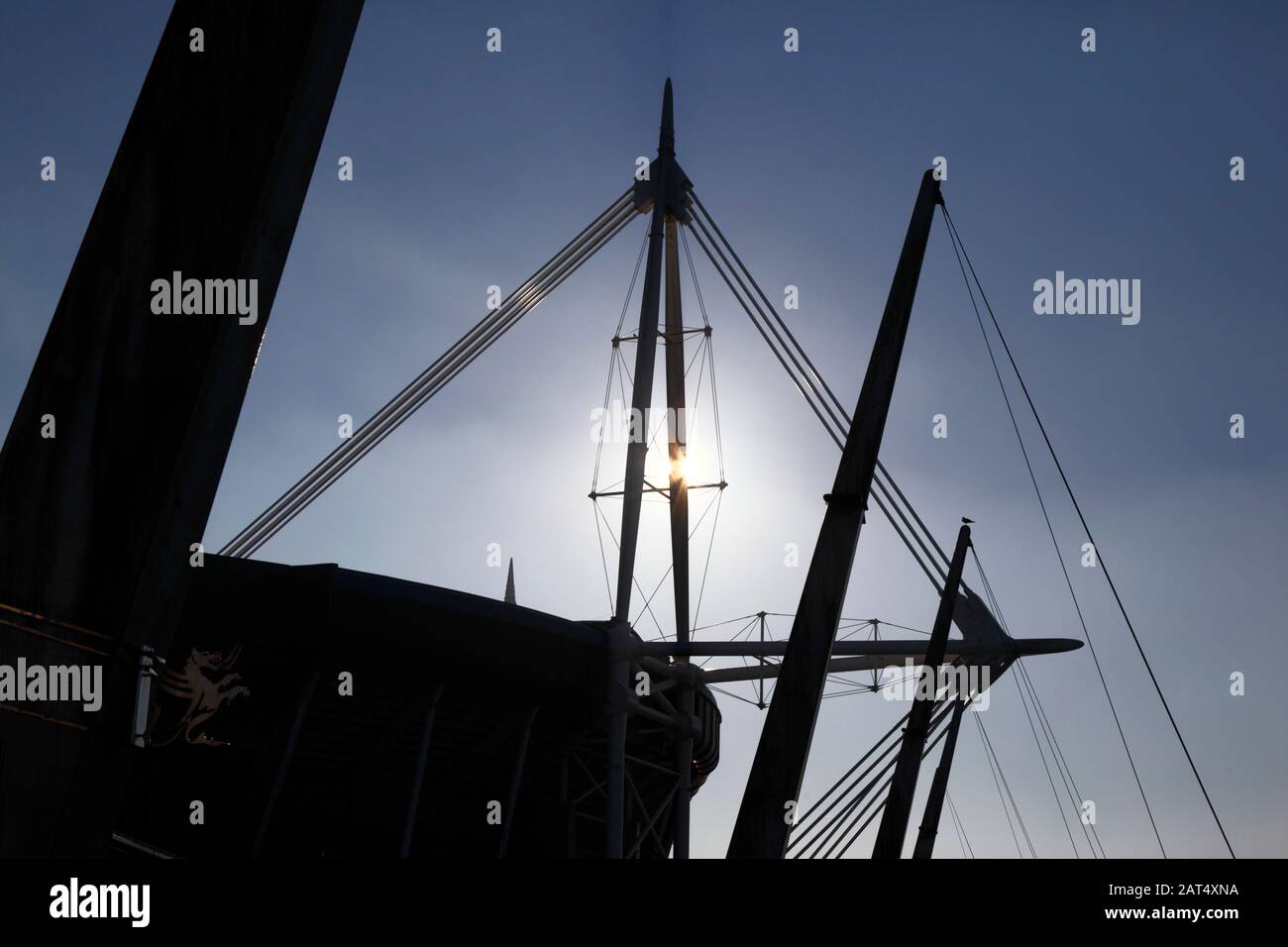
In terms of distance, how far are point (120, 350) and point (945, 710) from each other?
20853mm

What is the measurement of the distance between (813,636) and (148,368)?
5.47 meters

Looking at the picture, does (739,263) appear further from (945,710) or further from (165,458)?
(165,458)

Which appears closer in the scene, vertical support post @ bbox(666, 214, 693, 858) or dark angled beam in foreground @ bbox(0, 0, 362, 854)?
dark angled beam in foreground @ bbox(0, 0, 362, 854)

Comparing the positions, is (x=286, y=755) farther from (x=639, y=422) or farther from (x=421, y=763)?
(x=639, y=422)

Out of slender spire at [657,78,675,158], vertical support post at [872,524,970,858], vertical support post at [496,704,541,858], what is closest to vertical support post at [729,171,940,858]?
vertical support post at [872,524,970,858]

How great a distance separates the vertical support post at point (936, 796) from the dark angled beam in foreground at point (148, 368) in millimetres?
24061

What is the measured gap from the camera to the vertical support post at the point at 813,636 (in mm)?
9141

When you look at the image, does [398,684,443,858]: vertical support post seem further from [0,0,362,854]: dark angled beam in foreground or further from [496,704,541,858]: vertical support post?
[0,0,362,854]: dark angled beam in foreground

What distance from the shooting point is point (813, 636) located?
9594mm

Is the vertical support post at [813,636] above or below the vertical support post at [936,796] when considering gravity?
above

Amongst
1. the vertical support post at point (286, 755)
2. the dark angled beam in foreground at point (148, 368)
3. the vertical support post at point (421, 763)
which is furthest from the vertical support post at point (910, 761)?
the dark angled beam in foreground at point (148, 368)

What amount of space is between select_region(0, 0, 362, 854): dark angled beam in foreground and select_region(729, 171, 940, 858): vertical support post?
15.4ft

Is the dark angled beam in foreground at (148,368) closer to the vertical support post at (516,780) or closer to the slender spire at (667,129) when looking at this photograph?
the vertical support post at (516,780)

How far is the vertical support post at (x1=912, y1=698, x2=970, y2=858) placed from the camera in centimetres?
2820
